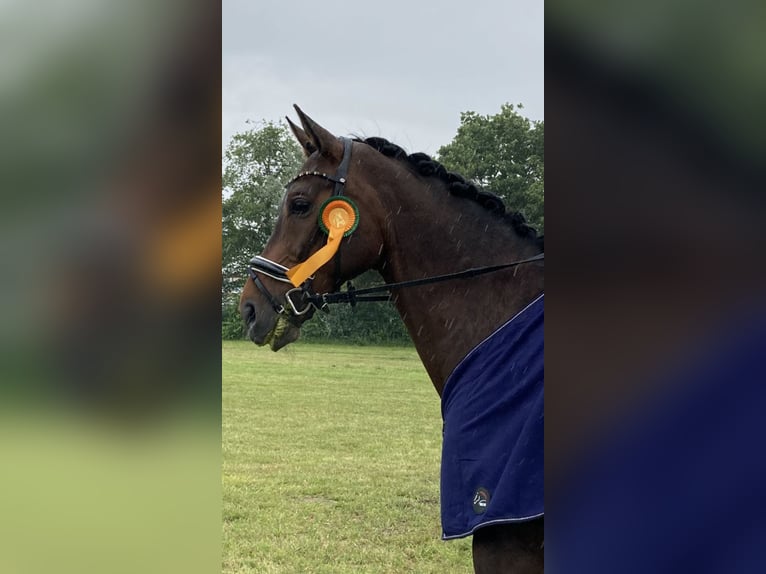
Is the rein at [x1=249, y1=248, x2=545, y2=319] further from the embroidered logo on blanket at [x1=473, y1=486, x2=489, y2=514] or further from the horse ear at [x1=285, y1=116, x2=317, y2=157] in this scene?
the embroidered logo on blanket at [x1=473, y1=486, x2=489, y2=514]

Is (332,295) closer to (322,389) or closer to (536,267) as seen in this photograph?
(536,267)

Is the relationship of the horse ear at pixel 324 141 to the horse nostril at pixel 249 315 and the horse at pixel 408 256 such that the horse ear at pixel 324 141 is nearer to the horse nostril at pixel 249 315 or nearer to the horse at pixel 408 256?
the horse at pixel 408 256

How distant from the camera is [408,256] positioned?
2484mm

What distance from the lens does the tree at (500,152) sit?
21.0 meters

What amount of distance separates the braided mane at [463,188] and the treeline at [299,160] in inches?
555

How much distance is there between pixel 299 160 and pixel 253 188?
707 centimetres
